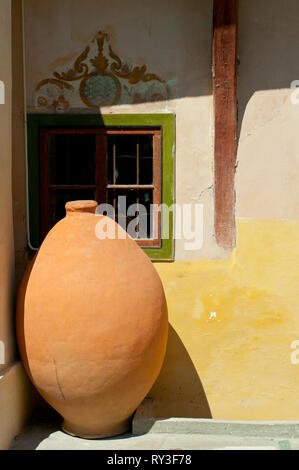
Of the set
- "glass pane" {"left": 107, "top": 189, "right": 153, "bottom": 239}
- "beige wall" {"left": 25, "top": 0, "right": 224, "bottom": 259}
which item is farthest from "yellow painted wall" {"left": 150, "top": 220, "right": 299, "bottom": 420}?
"glass pane" {"left": 107, "top": 189, "right": 153, "bottom": 239}

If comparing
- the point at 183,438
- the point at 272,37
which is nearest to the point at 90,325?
the point at 183,438

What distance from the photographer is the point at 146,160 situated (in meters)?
4.71

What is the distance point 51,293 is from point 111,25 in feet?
7.07

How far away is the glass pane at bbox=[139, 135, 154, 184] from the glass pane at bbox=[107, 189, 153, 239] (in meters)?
0.10

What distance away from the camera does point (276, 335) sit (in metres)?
4.54

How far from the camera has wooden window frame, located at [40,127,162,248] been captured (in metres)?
4.63

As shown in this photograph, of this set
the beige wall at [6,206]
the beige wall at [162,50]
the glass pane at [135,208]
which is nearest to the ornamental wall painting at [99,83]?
the beige wall at [162,50]

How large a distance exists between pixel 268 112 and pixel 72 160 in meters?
1.58

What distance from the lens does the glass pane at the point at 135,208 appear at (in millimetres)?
4719

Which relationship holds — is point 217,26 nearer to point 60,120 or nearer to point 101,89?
point 101,89

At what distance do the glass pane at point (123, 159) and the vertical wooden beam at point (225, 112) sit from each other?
2.17 ft

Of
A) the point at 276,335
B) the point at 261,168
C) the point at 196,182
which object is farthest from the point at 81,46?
the point at 276,335

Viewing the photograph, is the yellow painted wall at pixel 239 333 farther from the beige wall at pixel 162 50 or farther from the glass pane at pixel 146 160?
the glass pane at pixel 146 160

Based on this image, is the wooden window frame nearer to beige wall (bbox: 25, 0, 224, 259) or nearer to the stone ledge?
beige wall (bbox: 25, 0, 224, 259)
